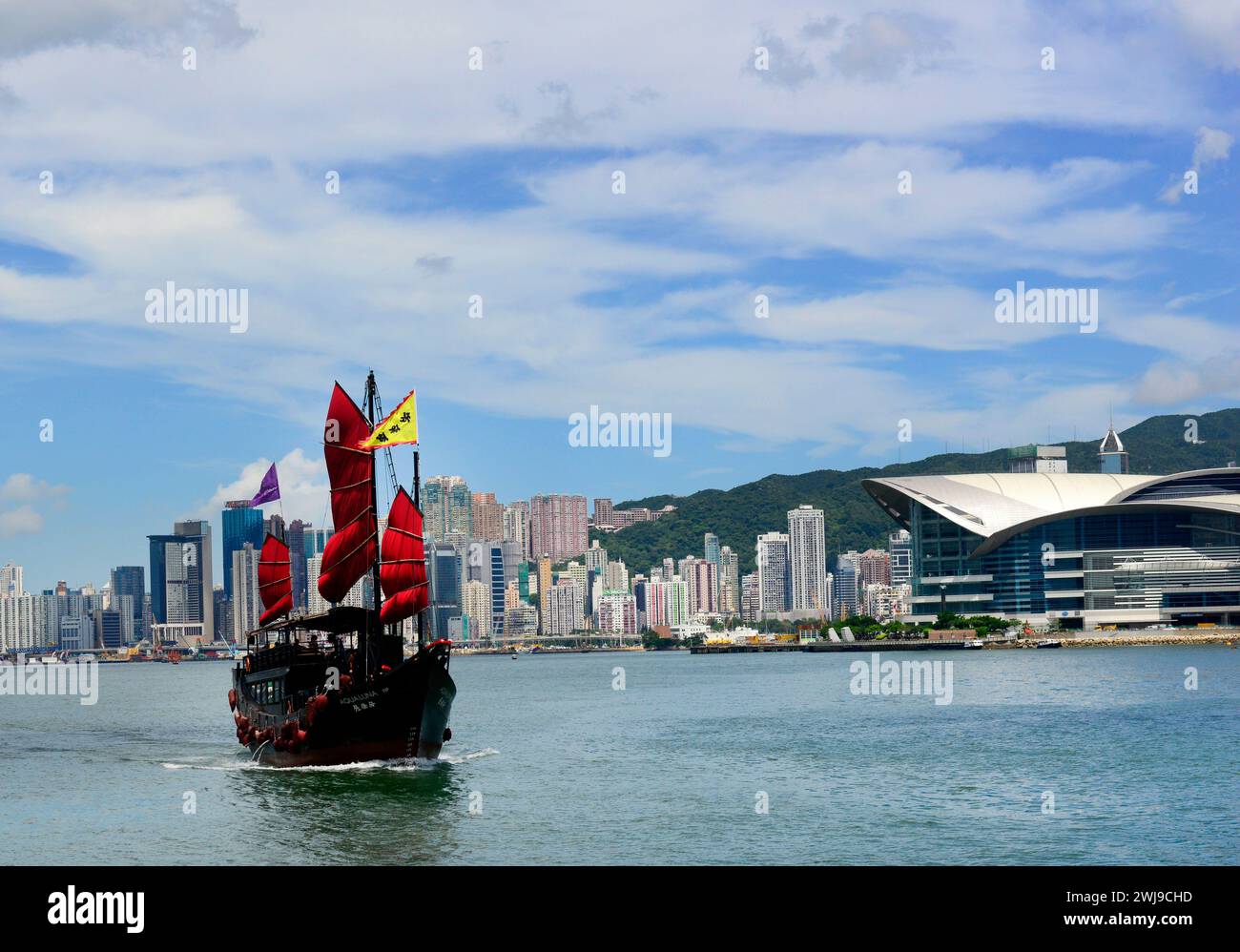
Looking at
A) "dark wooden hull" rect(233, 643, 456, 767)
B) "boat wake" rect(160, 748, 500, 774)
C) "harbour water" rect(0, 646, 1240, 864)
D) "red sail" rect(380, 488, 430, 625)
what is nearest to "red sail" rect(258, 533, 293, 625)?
"harbour water" rect(0, 646, 1240, 864)

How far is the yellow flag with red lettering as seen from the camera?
46.7 meters

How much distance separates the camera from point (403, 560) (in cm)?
4712

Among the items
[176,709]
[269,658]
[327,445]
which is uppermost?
[327,445]

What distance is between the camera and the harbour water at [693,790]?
28328 millimetres

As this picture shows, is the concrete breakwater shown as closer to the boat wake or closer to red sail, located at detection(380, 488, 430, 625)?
the boat wake

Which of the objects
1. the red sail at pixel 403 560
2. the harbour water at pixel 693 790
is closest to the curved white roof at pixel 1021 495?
the harbour water at pixel 693 790

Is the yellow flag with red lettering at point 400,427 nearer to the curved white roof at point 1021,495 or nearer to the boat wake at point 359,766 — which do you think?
the boat wake at point 359,766

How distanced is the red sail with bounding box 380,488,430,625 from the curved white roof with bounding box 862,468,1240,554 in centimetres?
12475

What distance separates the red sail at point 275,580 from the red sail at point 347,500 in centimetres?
1194

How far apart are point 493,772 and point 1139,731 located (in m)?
24.3
